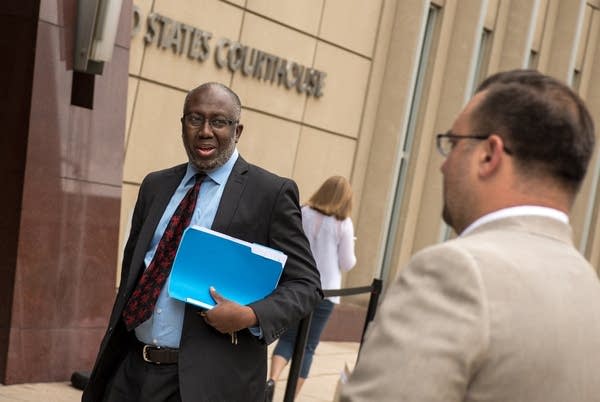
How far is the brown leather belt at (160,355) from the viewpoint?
4121 mm

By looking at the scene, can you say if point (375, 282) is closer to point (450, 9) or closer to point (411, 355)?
point (411, 355)

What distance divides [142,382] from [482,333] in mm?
2505

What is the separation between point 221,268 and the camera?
4.28m

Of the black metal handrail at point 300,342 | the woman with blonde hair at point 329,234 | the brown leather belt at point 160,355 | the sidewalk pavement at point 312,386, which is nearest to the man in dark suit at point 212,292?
the brown leather belt at point 160,355

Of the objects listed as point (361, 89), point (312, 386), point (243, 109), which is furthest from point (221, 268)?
point (361, 89)

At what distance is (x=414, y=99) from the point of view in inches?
656

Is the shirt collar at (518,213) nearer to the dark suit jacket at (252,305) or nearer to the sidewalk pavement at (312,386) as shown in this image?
the dark suit jacket at (252,305)

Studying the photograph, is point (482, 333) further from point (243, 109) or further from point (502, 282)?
point (243, 109)

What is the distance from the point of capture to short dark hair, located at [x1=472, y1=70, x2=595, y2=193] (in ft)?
6.61

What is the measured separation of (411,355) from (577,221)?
2144cm

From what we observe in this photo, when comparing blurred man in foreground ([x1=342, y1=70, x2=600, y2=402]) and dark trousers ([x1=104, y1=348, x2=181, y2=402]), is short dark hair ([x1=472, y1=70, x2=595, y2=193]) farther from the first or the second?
dark trousers ([x1=104, y1=348, x2=181, y2=402])

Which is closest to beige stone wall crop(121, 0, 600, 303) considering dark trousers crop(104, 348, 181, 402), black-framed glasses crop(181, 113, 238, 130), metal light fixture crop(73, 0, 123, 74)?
metal light fixture crop(73, 0, 123, 74)

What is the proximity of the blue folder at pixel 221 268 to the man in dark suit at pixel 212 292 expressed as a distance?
6 cm

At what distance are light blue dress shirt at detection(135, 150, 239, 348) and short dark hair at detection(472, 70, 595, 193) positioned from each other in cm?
231
